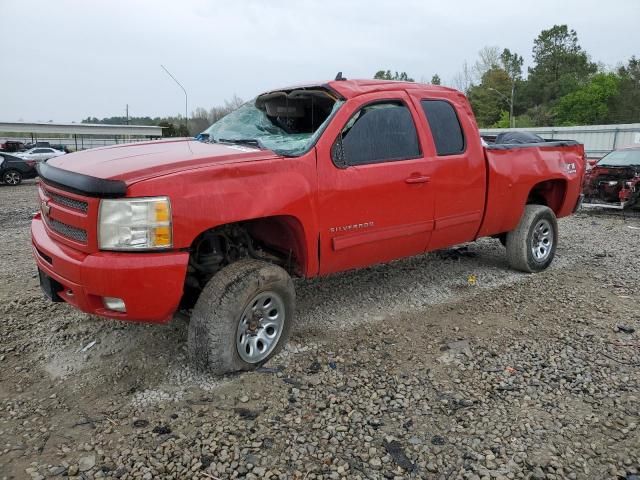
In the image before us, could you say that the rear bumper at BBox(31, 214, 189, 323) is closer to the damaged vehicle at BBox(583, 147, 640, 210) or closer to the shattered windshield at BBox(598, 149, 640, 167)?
the damaged vehicle at BBox(583, 147, 640, 210)

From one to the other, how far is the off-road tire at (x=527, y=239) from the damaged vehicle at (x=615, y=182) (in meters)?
5.87

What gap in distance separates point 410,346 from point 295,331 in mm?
950

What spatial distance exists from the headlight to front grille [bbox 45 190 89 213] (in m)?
0.19

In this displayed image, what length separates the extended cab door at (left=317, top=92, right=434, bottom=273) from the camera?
3.74 metres

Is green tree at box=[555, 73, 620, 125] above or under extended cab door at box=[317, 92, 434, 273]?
above

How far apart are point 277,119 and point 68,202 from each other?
2012mm

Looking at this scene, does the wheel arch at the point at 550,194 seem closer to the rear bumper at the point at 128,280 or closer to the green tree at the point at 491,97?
the rear bumper at the point at 128,280

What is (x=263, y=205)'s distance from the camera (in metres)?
3.30

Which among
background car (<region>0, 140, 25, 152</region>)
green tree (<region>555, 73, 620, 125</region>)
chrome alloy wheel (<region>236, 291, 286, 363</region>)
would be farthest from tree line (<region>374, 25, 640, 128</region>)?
chrome alloy wheel (<region>236, 291, 286, 363</region>)

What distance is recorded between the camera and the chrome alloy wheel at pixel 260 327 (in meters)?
3.40

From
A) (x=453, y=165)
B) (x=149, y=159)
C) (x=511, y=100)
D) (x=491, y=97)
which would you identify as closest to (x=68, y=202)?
(x=149, y=159)

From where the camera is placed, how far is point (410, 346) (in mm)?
3959

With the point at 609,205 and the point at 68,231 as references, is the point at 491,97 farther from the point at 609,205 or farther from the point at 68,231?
the point at 68,231

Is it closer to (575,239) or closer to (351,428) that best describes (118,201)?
(351,428)
